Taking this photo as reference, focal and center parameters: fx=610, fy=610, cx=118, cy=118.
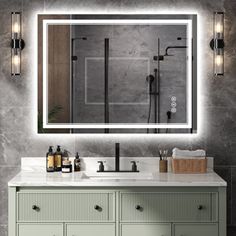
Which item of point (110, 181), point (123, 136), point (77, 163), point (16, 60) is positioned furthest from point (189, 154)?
point (16, 60)

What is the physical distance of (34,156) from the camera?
4.74m

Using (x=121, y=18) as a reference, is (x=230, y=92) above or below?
below

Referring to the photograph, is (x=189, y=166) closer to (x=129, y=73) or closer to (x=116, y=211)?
(x=116, y=211)

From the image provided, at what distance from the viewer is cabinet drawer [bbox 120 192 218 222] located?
4137 millimetres

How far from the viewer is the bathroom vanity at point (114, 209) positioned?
414cm

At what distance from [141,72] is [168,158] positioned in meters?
0.70

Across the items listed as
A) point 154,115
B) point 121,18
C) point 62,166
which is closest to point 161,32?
point 121,18

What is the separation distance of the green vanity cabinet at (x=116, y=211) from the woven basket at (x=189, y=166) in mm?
421

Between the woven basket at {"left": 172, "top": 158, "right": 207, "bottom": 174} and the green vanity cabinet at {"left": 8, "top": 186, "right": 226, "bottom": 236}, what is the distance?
0.42m

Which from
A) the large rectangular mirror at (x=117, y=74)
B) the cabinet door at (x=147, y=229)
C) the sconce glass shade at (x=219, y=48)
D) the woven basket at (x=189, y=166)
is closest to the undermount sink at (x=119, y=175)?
the woven basket at (x=189, y=166)

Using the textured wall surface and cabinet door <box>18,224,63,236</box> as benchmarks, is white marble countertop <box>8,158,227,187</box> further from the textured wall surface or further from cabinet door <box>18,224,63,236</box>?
the textured wall surface

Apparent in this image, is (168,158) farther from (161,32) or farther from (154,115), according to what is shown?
(161,32)

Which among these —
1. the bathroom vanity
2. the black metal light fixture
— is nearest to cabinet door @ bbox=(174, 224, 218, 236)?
the bathroom vanity

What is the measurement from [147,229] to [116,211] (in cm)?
24
